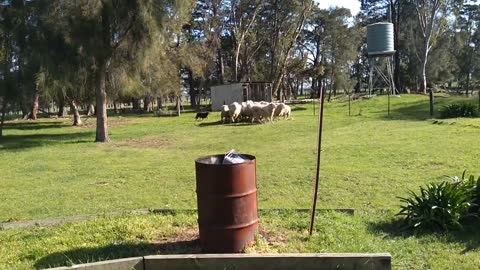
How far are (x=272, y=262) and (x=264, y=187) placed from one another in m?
4.83

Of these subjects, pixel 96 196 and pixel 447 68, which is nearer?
pixel 96 196

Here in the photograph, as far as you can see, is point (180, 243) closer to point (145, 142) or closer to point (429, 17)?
point (145, 142)

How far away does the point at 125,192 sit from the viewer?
9406 mm

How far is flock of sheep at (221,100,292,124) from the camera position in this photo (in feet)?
88.9

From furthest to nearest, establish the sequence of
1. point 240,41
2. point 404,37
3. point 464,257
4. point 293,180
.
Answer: point 404,37 → point 240,41 → point 293,180 → point 464,257

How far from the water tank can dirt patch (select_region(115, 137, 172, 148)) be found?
731 inches

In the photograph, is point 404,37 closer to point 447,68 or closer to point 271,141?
point 447,68

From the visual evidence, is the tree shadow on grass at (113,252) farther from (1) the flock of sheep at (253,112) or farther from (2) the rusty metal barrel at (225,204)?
(1) the flock of sheep at (253,112)

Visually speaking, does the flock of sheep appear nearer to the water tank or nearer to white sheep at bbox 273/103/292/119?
white sheep at bbox 273/103/292/119

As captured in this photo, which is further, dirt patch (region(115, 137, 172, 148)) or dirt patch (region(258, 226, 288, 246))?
dirt patch (region(115, 137, 172, 148))

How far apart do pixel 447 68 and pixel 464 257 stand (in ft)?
234

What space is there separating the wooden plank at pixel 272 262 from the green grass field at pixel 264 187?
546 millimetres

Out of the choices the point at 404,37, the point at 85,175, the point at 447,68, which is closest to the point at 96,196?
the point at 85,175

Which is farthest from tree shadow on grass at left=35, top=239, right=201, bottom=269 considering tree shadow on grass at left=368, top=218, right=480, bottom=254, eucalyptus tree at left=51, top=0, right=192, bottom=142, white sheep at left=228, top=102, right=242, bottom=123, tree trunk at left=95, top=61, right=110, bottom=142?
white sheep at left=228, top=102, right=242, bottom=123
